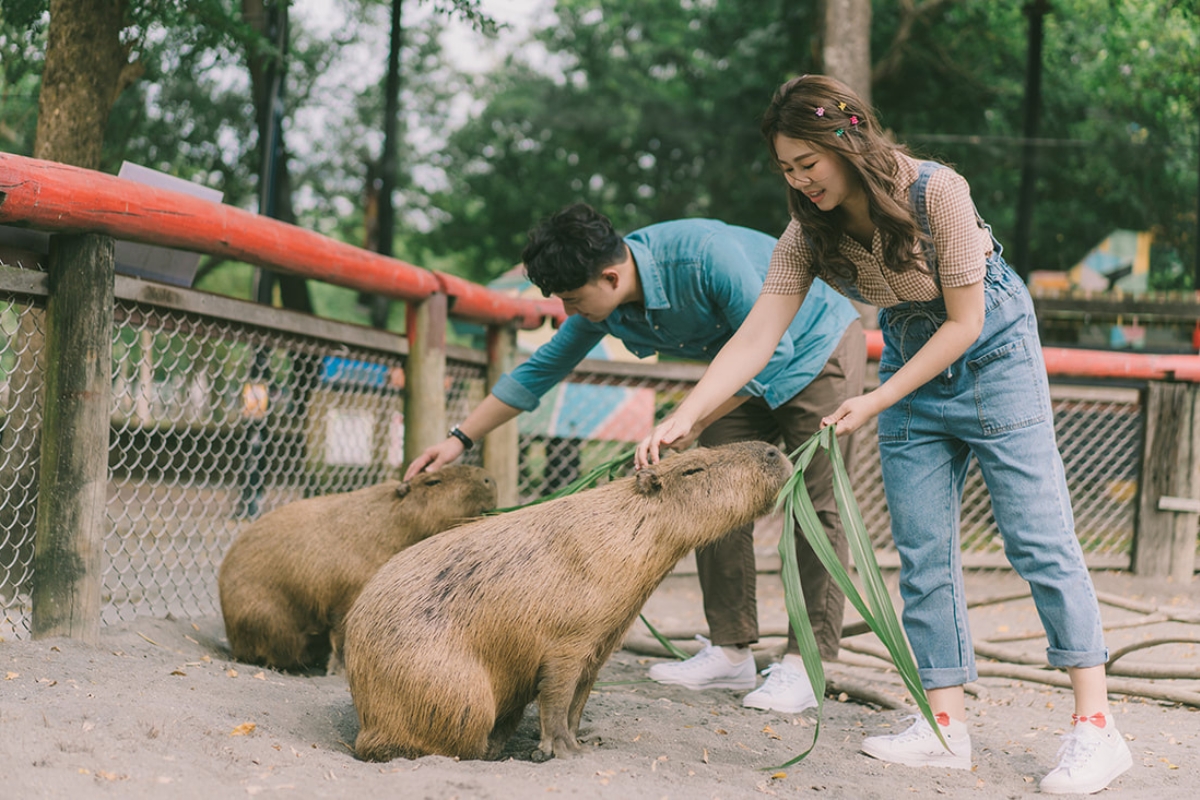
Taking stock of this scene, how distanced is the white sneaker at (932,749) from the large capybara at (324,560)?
4.41 ft

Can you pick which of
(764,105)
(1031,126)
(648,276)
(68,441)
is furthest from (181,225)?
(764,105)

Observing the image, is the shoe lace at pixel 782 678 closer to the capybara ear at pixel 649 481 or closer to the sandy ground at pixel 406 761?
the sandy ground at pixel 406 761

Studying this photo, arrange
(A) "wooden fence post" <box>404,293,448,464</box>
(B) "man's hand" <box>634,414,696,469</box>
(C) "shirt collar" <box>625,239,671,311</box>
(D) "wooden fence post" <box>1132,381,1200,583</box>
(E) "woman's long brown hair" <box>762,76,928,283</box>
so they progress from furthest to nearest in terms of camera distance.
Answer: (D) "wooden fence post" <box>1132,381,1200,583</box> → (A) "wooden fence post" <box>404,293,448,464</box> → (C) "shirt collar" <box>625,239,671,311</box> → (B) "man's hand" <box>634,414,696,469</box> → (E) "woman's long brown hair" <box>762,76,928,283</box>

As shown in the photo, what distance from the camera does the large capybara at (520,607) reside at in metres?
2.37

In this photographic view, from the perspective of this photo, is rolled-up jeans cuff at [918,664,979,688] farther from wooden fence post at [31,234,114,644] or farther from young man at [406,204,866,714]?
wooden fence post at [31,234,114,644]

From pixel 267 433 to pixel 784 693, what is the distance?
3112 millimetres

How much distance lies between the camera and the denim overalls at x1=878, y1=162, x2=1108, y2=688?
2.48m

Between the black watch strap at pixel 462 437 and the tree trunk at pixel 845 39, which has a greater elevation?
the tree trunk at pixel 845 39

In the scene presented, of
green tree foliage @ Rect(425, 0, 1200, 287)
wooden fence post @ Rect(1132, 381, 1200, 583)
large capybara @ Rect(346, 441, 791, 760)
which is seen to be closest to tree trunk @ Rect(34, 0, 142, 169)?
large capybara @ Rect(346, 441, 791, 760)

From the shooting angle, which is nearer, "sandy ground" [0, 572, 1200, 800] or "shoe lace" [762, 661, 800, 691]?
"sandy ground" [0, 572, 1200, 800]

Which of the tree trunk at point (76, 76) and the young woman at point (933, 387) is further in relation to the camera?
the tree trunk at point (76, 76)

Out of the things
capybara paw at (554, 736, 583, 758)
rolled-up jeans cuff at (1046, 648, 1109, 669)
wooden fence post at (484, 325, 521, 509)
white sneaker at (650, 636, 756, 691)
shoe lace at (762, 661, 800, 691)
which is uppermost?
wooden fence post at (484, 325, 521, 509)

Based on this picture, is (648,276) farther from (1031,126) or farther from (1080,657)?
(1031,126)

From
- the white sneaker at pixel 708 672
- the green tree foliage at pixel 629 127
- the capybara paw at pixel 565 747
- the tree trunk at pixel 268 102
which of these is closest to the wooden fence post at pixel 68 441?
the capybara paw at pixel 565 747
